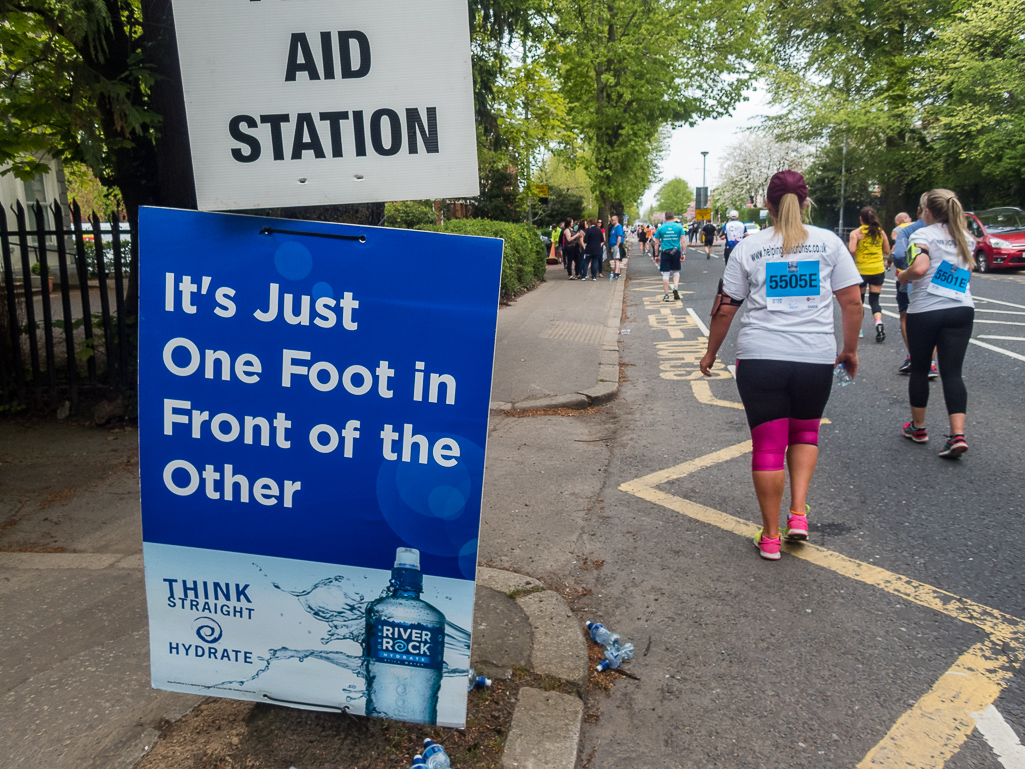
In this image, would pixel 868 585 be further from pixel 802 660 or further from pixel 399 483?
pixel 399 483

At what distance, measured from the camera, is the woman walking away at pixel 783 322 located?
3.87 m

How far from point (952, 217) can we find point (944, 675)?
12.8ft

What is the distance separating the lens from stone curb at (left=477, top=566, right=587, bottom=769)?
2508mm

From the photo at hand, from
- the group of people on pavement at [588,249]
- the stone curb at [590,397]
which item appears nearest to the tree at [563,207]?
the group of people on pavement at [588,249]

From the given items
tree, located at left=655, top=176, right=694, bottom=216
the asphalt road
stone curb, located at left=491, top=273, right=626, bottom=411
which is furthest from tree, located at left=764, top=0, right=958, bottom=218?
tree, located at left=655, top=176, right=694, bottom=216

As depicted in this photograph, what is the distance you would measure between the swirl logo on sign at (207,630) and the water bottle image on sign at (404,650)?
0.48m

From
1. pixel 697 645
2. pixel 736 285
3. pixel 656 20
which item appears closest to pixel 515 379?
pixel 736 285

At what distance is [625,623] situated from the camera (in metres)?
3.43

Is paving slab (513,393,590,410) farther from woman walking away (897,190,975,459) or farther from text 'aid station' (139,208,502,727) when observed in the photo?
text 'aid station' (139,208,502,727)

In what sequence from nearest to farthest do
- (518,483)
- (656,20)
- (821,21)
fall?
1. (518,483)
2. (656,20)
3. (821,21)

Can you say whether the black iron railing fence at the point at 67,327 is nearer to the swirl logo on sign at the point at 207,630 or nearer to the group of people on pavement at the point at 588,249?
the swirl logo on sign at the point at 207,630

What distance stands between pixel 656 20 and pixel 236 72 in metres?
25.0

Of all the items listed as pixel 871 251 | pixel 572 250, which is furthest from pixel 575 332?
pixel 572 250

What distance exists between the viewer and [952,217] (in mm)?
5688
